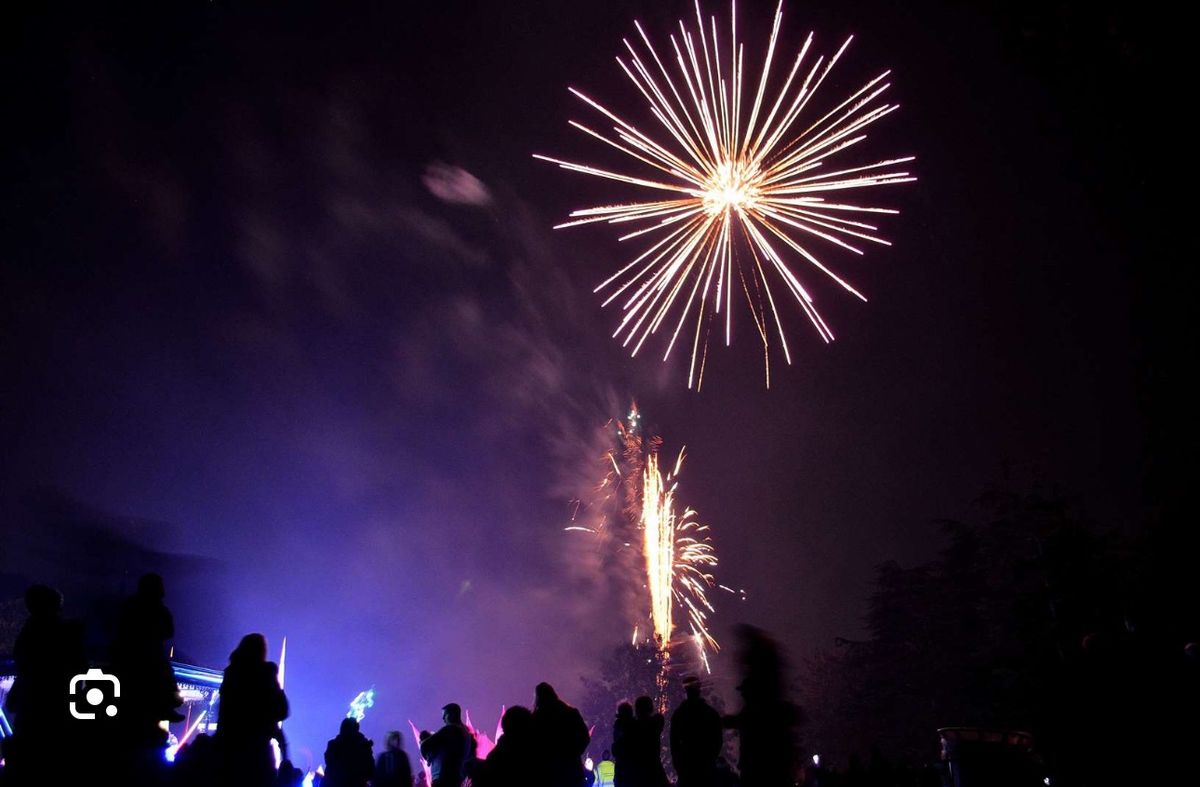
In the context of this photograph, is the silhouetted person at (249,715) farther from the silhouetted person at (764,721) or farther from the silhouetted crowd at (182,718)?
the silhouetted person at (764,721)

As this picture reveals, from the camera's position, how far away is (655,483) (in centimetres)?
3662

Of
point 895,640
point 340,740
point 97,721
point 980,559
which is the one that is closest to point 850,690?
point 895,640

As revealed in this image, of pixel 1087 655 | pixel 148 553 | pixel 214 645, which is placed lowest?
pixel 1087 655

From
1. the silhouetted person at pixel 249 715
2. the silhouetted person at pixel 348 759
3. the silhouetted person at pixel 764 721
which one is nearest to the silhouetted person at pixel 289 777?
the silhouetted person at pixel 348 759

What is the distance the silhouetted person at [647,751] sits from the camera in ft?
25.4

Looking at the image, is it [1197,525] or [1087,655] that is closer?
[1087,655]

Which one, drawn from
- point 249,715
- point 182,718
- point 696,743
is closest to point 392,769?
point 182,718

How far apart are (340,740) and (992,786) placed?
22.6 feet

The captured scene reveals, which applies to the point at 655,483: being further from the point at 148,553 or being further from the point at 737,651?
the point at 148,553

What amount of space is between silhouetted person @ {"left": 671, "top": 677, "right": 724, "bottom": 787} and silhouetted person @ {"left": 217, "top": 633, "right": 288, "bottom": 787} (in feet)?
10.6

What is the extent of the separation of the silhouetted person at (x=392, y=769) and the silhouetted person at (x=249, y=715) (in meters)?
3.05
